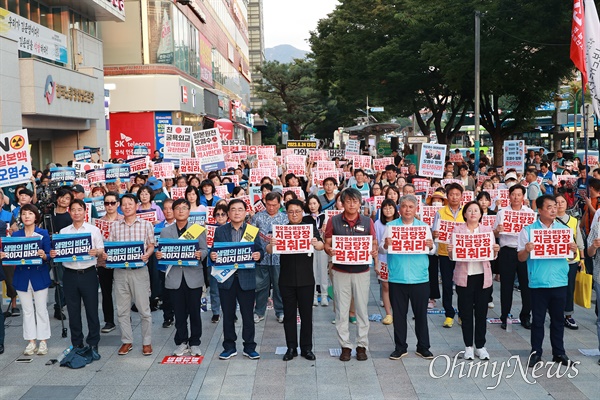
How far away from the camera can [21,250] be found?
8156 mm

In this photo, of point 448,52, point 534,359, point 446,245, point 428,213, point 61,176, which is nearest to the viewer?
point 534,359

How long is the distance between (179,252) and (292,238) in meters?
1.29

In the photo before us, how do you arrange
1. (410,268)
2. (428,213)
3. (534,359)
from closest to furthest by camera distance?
(534,359) → (410,268) → (428,213)

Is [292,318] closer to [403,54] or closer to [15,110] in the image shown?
[15,110]

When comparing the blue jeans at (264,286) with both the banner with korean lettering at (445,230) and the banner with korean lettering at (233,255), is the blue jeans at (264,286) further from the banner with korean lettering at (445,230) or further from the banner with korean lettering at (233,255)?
the banner with korean lettering at (445,230)

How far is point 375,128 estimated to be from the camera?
138ft

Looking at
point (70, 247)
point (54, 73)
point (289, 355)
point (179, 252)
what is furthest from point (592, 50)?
point (54, 73)

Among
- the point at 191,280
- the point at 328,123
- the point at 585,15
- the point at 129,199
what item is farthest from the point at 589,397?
the point at 328,123

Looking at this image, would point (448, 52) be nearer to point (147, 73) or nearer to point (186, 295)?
point (147, 73)

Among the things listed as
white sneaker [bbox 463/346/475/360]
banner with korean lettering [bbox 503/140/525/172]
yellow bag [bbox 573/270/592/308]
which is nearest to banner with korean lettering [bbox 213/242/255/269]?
white sneaker [bbox 463/346/475/360]

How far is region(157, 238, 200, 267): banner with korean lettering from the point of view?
7997 mm

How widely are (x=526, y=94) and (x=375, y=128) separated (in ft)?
32.0

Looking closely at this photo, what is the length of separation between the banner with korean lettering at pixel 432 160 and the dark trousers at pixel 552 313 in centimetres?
867

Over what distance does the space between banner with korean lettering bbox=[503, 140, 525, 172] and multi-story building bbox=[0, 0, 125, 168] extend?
14.1 meters
